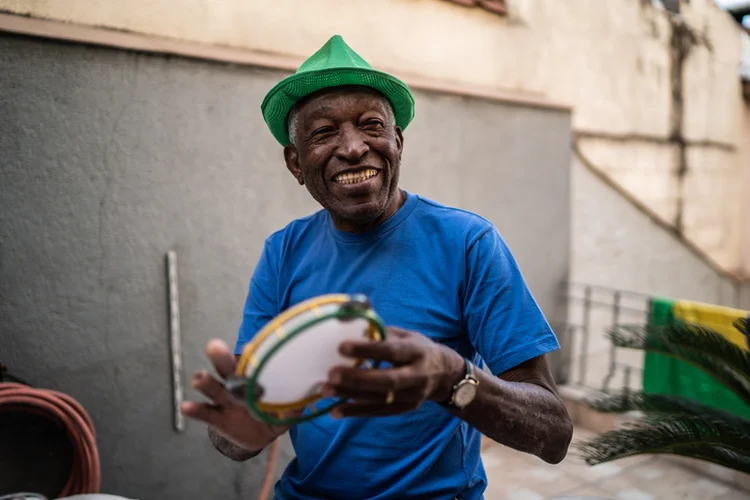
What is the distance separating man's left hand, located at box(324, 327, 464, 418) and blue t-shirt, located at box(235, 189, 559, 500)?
408 mm

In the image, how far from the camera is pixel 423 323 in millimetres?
1509

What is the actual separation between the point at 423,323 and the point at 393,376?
581mm

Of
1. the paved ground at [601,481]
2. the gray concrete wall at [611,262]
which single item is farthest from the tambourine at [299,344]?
the gray concrete wall at [611,262]

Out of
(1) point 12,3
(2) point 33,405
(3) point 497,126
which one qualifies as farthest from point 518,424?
(3) point 497,126

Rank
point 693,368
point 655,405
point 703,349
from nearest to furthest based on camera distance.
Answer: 1. point 703,349
2. point 655,405
3. point 693,368

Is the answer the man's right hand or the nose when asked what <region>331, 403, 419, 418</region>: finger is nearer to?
the man's right hand

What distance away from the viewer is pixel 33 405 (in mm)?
2666

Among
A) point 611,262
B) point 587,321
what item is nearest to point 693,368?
point 587,321

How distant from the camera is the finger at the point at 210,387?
105 cm

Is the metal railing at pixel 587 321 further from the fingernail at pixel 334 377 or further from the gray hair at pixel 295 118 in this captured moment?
the fingernail at pixel 334 377

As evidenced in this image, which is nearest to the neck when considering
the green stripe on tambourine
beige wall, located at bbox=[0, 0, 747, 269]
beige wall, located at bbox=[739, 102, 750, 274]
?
the green stripe on tambourine

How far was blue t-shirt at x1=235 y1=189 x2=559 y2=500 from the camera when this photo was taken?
144 centimetres

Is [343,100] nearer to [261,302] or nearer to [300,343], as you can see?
[261,302]

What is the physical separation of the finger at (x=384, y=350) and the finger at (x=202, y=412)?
0.34 metres
